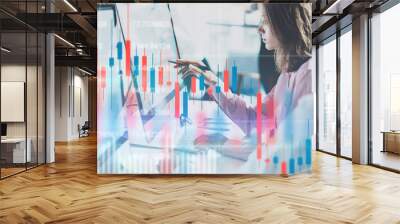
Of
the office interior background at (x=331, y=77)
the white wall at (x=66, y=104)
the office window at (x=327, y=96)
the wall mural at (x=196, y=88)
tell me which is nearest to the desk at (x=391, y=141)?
the office interior background at (x=331, y=77)

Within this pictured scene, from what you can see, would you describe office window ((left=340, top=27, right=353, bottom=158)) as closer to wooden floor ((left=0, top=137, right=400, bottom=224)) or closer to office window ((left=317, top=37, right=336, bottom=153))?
office window ((left=317, top=37, right=336, bottom=153))

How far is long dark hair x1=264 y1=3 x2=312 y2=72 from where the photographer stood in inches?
260

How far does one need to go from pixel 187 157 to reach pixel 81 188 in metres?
1.92

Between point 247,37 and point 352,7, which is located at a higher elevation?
point 352,7

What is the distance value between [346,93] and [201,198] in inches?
234

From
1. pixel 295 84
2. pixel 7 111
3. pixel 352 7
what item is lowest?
→ pixel 7 111

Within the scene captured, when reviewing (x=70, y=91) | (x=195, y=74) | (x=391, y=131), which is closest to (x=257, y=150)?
(x=195, y=74)

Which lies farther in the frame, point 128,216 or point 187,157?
point 187,157

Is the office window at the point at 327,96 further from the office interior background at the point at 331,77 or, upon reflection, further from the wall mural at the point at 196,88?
the wall mural at the point at 196,88

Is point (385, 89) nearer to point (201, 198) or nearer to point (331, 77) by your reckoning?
point (331, 77)

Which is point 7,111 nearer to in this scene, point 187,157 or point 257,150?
point 187,157

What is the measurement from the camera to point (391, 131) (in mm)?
7457

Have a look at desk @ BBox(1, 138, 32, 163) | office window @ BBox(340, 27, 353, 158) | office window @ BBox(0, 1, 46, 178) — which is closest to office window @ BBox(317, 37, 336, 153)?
office window @ BBox(340, 27, 353, 158)

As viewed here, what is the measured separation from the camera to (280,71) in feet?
21.6
